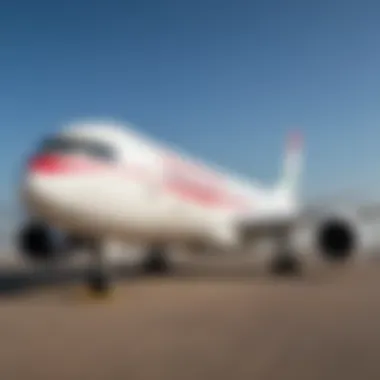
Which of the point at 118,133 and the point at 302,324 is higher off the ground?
the point at 118,133

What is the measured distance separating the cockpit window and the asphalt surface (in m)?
2.72

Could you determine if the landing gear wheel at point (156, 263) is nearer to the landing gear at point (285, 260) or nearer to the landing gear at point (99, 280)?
the landing gear at point (285, 260)

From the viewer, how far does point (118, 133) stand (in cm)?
1215

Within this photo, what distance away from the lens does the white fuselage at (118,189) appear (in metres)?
9.80

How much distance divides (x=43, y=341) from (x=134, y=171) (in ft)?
19.6

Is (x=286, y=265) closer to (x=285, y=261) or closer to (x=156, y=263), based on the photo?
(x=285, y=261)

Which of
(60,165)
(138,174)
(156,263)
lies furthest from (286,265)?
(60,165)

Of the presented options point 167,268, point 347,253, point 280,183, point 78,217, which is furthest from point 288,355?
point 280,183

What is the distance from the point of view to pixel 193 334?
6.29m

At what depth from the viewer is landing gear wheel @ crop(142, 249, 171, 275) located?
1852cm

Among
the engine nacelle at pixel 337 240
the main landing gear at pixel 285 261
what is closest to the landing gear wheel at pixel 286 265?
the main landing gear at pixel 285 261

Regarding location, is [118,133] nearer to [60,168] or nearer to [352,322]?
[60,168]

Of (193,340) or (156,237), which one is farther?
(156,237)

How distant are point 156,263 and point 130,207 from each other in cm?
774
